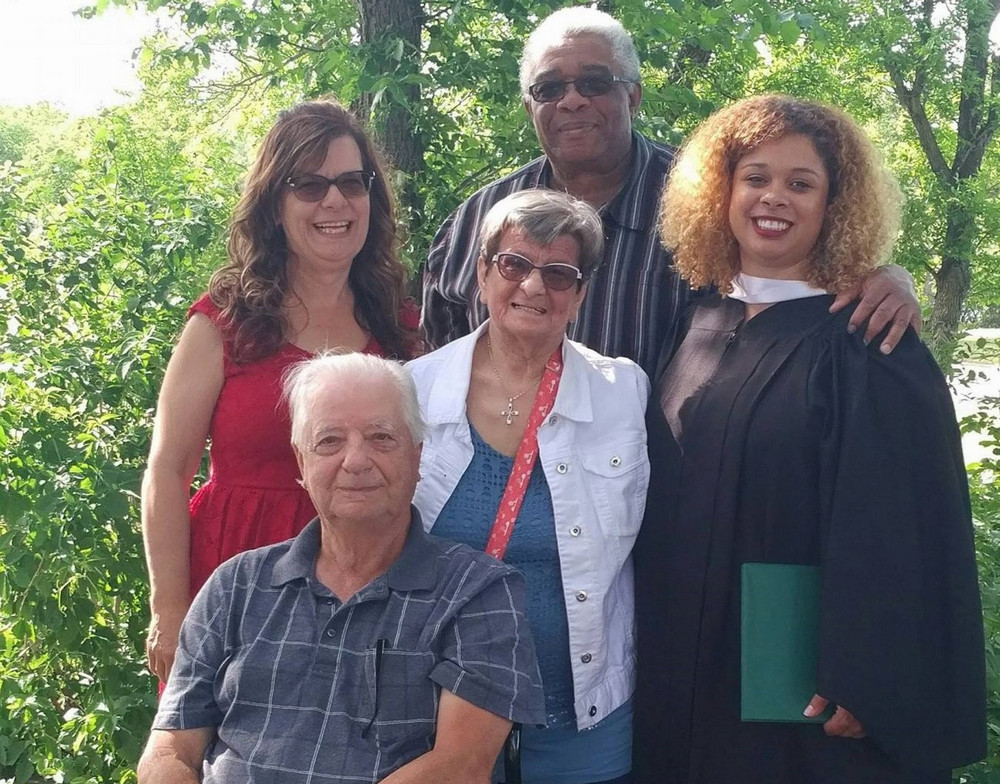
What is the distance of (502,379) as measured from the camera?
264cm

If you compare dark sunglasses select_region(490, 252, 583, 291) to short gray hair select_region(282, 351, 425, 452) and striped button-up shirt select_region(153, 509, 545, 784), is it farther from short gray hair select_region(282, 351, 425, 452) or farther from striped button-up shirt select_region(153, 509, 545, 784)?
striped button-up shirt select_region(153, 509, 545, 784)

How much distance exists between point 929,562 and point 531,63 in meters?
2.05

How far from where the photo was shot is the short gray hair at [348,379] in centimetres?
236

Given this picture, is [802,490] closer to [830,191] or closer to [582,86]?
[830,191]

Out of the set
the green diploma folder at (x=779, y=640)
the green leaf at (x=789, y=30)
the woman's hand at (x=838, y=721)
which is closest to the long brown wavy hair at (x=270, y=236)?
the green diploma folder at (x=779, y=640)

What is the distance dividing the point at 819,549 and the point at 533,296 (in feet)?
2.89

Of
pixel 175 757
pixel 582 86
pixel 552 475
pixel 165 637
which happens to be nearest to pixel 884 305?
pixel 552 475

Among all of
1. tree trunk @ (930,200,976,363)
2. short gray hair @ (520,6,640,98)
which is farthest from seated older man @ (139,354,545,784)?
tree trunk @ (930,200,976,363)

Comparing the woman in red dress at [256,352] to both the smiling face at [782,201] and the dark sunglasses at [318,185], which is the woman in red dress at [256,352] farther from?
the smiling face at [782,201]

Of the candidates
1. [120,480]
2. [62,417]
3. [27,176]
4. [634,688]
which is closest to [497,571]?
[634,688]

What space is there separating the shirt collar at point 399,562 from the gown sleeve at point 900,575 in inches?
34.7

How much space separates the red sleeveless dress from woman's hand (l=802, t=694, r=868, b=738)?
1335 millimetres

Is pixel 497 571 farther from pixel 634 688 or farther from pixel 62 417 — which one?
pixel 62 417

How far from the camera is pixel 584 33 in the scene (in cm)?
335
